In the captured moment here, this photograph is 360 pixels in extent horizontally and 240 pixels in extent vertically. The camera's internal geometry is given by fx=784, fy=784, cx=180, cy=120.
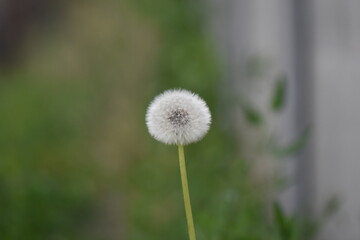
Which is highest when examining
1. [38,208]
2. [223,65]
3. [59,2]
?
[59,2]

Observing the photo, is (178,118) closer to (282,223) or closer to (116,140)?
(282,223)

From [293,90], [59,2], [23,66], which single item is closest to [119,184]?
[293,90]

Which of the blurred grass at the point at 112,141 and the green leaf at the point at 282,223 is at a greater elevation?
the blurred grass at the point at 112,141

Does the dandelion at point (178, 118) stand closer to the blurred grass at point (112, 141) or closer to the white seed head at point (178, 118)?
the white seed head at point (178, 118)

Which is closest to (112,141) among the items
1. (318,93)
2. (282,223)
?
(318,93)

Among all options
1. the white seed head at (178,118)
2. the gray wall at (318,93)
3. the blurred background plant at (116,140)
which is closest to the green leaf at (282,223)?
the blurred background plant at (116,140)

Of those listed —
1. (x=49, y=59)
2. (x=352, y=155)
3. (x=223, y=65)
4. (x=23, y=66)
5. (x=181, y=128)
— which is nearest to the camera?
(x=181, y=128)

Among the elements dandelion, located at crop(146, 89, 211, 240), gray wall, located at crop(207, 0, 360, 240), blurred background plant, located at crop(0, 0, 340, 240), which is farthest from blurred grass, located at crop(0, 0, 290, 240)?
dandelion, located at crop(146, 89, 211, 240)

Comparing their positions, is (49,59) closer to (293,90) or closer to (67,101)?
(67,101)
